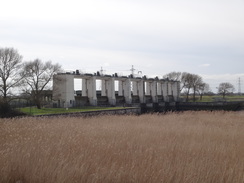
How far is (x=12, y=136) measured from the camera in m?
6.87

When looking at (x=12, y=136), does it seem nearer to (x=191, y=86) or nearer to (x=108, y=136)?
(x=108, y=136)

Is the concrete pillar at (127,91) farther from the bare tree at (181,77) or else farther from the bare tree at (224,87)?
the bare tree at (224,87)

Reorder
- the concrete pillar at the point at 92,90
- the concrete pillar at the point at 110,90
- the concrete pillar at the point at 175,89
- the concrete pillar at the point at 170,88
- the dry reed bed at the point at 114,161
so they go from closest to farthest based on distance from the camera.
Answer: the dry reed bed at the point at 114,161 → the concrete pillar at the point at 92,90 → the concrete pillar at the point at 110,90 → the concrete pillar at the point at 170,88 → the concrete pillar at the point at 175,89

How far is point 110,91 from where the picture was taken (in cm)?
5219

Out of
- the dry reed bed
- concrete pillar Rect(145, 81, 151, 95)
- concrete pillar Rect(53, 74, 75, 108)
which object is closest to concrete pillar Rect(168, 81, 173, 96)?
concrete pillar Rect(145, 81, 151, 95)

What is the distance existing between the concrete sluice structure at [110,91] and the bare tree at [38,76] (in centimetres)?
179

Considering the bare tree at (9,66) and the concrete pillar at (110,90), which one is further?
the concrete pillar at (110,90)

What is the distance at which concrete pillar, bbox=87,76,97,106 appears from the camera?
47312 mm

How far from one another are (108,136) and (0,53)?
97.8ft

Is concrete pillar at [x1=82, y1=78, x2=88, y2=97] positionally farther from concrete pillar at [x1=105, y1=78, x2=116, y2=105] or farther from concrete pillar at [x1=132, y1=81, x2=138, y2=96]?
concrete pillar at [x1=132, y1=81, x2=138, y2=96]

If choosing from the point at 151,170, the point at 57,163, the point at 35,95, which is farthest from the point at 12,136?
the point at 35,95

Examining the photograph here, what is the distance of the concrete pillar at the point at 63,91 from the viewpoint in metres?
41.8

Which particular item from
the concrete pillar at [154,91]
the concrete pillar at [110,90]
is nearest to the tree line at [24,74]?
the concrete pillar at [110,90]

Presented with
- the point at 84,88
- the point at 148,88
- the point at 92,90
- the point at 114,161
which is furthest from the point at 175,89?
the point at 114,161
